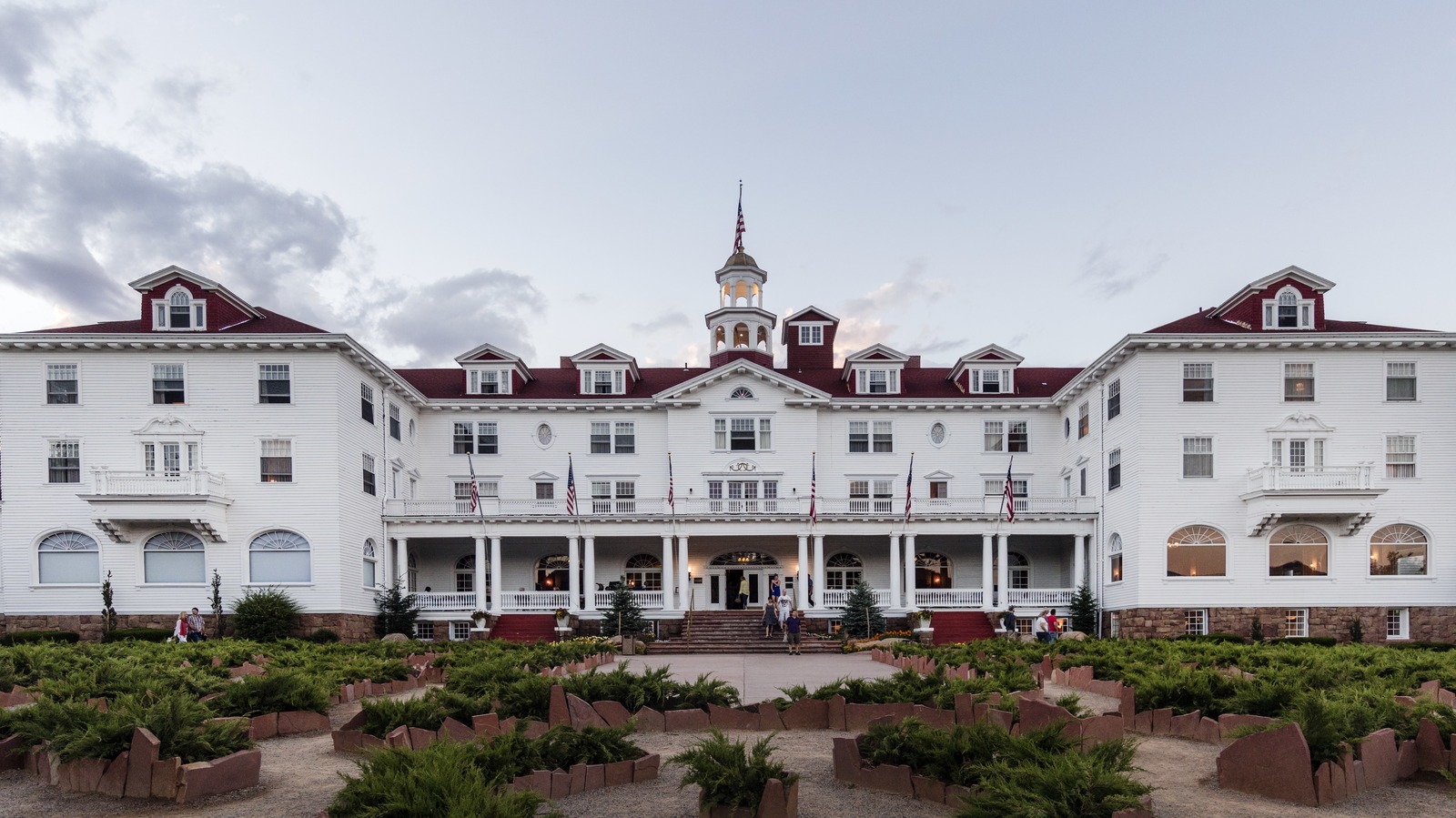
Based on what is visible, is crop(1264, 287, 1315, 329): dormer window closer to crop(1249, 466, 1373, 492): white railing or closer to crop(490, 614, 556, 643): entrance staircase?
crop(1249, 466, 1373, 492): white railing

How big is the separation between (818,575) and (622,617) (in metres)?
8.26

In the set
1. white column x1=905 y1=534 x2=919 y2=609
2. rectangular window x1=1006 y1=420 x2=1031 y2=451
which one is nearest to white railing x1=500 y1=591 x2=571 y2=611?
white column x1=905 y1=534 x2=919 y2=609

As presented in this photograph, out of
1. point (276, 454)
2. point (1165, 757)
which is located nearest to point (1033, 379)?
point (276, 454)

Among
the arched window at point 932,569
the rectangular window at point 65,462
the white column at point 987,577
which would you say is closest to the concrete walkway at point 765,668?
the white column at point 987,577

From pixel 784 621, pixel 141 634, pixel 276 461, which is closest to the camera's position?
pixel 141 634

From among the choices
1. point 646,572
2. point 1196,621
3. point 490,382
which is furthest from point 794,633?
point 490,382

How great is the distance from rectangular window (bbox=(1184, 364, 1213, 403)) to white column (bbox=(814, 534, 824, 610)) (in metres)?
15.2

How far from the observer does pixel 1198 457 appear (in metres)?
37.7

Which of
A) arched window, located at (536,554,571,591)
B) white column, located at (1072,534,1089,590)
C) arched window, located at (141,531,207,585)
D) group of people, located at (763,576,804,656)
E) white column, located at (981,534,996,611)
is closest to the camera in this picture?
group of people, located at (763,576,804,656)

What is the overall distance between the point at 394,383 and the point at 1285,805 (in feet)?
127

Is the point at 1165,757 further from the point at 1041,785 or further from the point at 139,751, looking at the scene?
the point at 139,751

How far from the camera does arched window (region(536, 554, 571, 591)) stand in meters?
47.7

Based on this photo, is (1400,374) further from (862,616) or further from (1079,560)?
(862,616)

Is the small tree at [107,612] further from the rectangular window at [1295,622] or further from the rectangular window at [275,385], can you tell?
the rectangular window at [1295,622]
